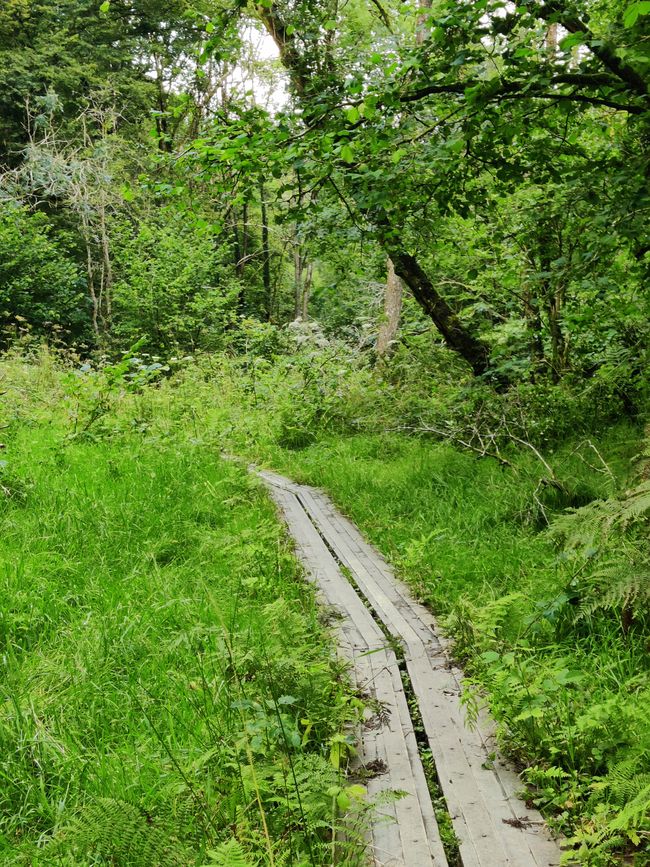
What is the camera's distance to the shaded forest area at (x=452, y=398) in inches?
97.6

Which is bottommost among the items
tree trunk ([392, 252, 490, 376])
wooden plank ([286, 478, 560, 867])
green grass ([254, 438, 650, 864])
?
wooden plank ([286, 478, 560, 867])

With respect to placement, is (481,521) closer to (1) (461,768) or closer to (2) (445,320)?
(1) (461,768)

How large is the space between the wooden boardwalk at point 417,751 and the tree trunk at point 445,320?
4387 mm

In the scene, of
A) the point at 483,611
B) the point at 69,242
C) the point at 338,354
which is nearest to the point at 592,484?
the point at 483,611

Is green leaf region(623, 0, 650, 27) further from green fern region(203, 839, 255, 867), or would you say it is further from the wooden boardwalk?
green fern region(203, 839, 255, 867)

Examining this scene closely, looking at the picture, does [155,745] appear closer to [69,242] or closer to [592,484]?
[592,484]

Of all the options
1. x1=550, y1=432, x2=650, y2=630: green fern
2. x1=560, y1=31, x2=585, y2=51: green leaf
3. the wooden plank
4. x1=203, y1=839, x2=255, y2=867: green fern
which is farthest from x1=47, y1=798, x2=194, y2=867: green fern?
x1=560, y1=31, x2=585, y2=51: green leaf

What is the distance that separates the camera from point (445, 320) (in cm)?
827

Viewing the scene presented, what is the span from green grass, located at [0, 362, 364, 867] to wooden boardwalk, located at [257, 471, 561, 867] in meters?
0.20

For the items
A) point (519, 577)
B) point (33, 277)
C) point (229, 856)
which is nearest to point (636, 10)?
point (519, 577)

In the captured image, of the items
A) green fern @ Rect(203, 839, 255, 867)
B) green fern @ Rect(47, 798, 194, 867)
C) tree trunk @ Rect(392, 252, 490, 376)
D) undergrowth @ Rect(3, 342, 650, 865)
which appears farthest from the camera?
tree trunk @ Rect(392, 252, 490, 376)

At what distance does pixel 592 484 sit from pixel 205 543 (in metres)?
3.51

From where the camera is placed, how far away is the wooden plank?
6.93ft

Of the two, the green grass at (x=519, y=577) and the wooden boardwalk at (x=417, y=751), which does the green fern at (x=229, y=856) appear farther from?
the green grass at (x=519, y=577)
